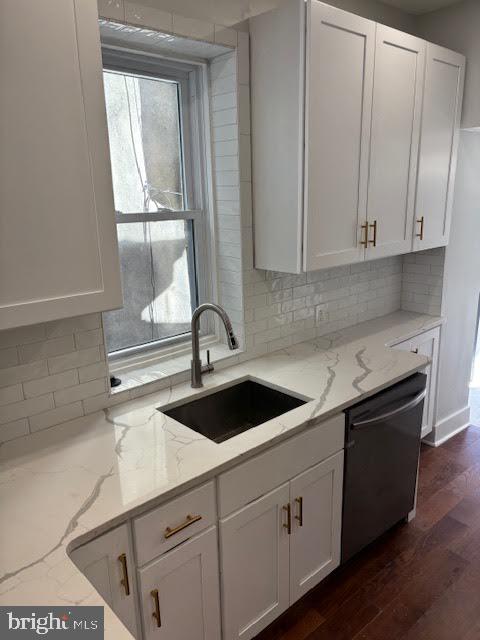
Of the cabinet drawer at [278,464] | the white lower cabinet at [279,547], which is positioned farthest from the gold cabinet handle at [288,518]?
the cabinet drawer at [278,464]

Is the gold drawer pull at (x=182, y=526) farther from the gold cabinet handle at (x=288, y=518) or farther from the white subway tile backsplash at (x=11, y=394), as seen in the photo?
the white subway tile backsplash at (x=11, y=394)

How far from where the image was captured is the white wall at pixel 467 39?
2600 millimetres

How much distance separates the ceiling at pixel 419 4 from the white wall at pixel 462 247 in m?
0.05

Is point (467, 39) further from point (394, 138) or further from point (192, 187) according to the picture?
point (192, 187)

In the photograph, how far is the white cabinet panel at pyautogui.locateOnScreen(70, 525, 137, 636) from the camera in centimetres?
124

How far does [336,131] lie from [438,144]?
2.90 ft

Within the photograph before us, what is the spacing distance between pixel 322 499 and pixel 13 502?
3.74 ft

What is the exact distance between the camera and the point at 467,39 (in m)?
2.63

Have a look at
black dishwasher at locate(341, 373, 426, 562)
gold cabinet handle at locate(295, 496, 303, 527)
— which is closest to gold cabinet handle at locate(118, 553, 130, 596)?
gold cabinet handle at locate(295, 496, 303, 527)

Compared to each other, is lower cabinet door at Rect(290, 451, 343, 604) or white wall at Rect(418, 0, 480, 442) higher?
white wall at Rect(418, 0, 480, 442)

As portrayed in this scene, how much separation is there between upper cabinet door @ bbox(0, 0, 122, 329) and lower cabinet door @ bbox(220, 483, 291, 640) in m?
0.88

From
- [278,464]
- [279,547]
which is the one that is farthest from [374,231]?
[279,547]

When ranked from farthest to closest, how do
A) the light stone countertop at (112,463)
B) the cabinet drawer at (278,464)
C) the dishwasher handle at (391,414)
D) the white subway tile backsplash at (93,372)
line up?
the dishwasher handle at (391,414)
the white subway tile backsplash at (93,372)
the cabinet drawer at (278,464)
the light stone countertop at (112,463)

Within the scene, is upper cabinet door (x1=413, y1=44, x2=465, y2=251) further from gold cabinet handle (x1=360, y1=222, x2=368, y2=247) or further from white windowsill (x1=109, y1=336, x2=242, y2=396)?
white windowsill (x1=109, y1=336, x2=242, y2=396)
